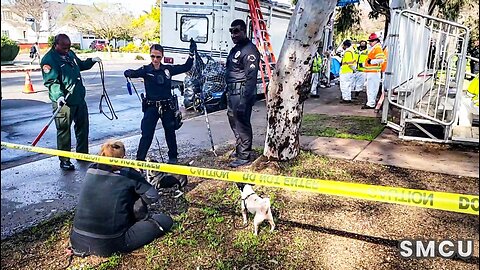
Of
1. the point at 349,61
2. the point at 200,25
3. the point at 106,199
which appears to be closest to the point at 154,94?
the point at 106,199

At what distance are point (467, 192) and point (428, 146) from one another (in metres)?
2.03

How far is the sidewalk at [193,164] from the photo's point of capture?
421cm

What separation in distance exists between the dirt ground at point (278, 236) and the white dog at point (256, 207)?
0.13 meters

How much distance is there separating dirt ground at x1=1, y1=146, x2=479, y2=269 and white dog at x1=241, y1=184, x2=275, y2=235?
0.43 ft

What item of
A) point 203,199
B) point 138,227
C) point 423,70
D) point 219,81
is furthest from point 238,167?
point 423,70

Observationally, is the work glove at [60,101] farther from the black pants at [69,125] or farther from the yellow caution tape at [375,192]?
the yellow caution tape at [375,192]

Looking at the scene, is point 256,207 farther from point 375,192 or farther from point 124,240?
point 375,192

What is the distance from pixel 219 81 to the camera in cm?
1028

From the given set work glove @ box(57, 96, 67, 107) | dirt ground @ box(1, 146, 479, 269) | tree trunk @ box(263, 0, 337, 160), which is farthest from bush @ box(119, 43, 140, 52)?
dirt ground @ box(1, 146, 479, 269)

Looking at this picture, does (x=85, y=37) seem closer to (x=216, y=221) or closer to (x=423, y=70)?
(x=423, y=70)

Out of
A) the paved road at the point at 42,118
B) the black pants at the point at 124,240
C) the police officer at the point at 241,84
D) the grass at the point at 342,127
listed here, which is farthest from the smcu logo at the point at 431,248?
the paved road at the point at 42,118

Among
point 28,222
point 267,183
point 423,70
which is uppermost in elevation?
point 423,70

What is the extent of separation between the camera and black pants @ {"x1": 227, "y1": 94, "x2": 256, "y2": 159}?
5594 mm

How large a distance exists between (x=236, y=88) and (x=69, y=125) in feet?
7.32
